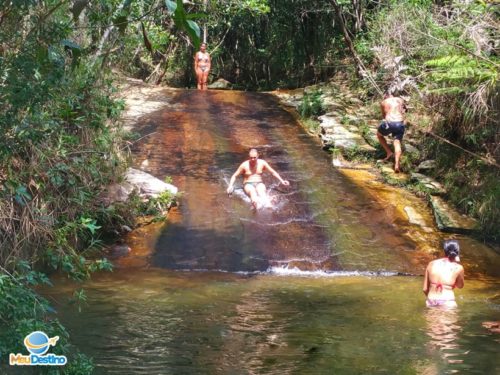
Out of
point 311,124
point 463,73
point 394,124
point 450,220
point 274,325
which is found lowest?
point 274,325

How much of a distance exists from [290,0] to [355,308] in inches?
596

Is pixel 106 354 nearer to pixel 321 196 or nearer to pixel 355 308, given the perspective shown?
pixel 355 308

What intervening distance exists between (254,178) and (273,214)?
928 millimetres

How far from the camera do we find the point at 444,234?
1053 centimetres

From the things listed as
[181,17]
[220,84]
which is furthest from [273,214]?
[220,84]

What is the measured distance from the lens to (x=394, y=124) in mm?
12859

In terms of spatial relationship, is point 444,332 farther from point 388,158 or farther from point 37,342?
point 388,158

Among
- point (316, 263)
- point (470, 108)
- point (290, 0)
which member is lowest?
point (316, 263)

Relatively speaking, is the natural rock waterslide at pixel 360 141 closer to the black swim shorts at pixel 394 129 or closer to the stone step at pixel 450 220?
the stone step at pixel 450 220

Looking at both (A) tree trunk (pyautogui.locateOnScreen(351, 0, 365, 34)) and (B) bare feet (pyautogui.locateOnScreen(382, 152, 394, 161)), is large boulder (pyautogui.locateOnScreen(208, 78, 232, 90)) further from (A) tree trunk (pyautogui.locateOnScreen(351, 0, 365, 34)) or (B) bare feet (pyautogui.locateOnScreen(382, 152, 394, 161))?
(B) bare feet (pyautogui.locateOnScreen(382, 152, 394, 161))

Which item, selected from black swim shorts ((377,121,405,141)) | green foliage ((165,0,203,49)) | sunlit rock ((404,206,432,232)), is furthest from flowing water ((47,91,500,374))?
green foliage ((165,0,203,49))

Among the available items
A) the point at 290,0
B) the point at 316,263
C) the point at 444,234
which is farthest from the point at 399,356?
the point at 290,0

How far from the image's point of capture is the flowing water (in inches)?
234
